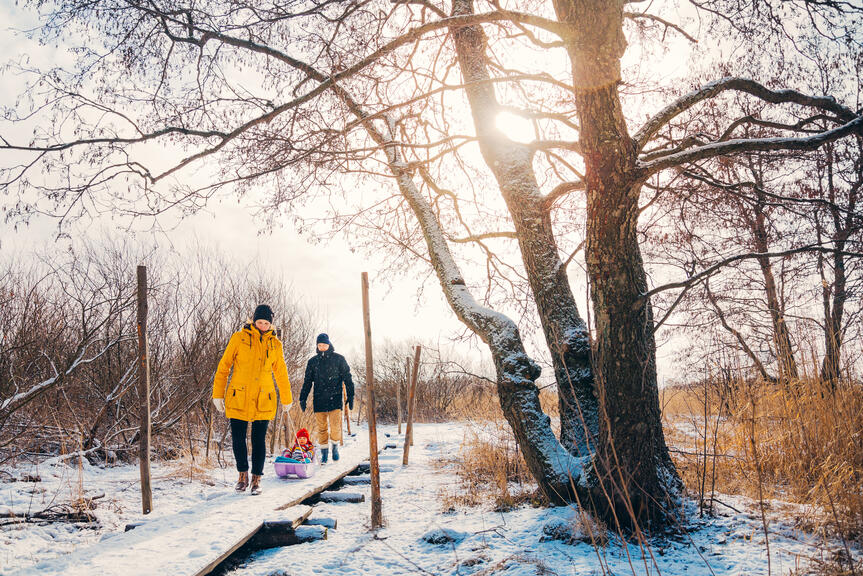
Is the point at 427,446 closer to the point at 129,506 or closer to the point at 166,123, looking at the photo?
the point at 129,506

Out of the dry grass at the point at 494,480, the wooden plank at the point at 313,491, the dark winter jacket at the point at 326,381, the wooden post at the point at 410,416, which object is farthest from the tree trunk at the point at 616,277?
the wooden post at the point at 410,416

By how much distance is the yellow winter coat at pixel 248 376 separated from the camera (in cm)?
533

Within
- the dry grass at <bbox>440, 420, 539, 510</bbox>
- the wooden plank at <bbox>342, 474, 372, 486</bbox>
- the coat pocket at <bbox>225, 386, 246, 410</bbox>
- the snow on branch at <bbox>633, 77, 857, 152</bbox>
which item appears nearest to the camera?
the snow on branch at <bbox>633, 77, 857, 152</bbox>

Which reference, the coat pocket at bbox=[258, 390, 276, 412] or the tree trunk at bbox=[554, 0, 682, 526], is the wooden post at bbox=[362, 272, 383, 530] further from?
the tree trunk at bbox=[554, 0, 682, 526]

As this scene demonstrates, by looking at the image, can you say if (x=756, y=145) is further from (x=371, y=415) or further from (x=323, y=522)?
(x=323, y=522)

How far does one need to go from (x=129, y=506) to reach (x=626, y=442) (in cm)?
547

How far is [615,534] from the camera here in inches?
140

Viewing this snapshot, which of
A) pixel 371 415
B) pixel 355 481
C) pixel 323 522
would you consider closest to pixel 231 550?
pixel 323 522

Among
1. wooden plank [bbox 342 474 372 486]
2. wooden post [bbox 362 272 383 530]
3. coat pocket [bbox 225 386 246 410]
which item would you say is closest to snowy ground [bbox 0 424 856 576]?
wooden post [bbox 362 272 383 530]

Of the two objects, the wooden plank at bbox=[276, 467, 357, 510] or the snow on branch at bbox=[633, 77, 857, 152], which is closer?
the snow on branch at bbox=[633, 77, 857, 152]

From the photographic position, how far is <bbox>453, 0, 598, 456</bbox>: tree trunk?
13.8ft

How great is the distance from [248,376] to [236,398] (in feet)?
0.84

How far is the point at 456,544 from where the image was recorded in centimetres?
382

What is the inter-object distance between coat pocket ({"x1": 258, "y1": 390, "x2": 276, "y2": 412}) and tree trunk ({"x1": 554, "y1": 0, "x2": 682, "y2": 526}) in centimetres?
357
